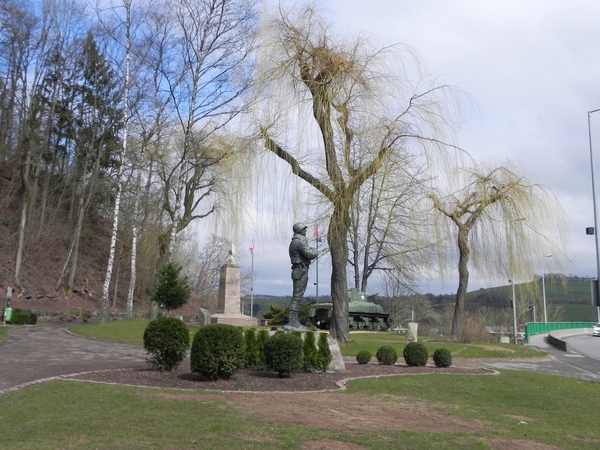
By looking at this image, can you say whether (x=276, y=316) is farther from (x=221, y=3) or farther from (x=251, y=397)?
(x=251, y=397)

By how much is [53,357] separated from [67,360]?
768 millimetres

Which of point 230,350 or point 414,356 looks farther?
point 414,356

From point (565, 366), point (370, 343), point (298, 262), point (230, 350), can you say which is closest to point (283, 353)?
point (230, 350)

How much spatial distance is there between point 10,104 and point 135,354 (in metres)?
26.7

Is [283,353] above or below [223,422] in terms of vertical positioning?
above

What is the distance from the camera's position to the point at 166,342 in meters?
11.5

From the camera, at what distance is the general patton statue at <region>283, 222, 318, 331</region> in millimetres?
13648

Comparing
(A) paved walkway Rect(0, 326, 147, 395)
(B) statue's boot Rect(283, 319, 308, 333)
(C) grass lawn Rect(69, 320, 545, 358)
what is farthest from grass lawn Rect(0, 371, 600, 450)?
(C) grass lawn Rect(69, 320, 545, 358)

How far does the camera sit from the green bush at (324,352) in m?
13.4

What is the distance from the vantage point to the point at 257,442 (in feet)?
21.0

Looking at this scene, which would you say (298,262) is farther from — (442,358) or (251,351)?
(442,358)

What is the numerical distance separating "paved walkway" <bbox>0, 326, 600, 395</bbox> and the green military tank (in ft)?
39.1

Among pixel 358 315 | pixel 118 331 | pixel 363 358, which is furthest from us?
pixel 358 315

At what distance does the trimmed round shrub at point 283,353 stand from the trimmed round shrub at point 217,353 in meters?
0.95
